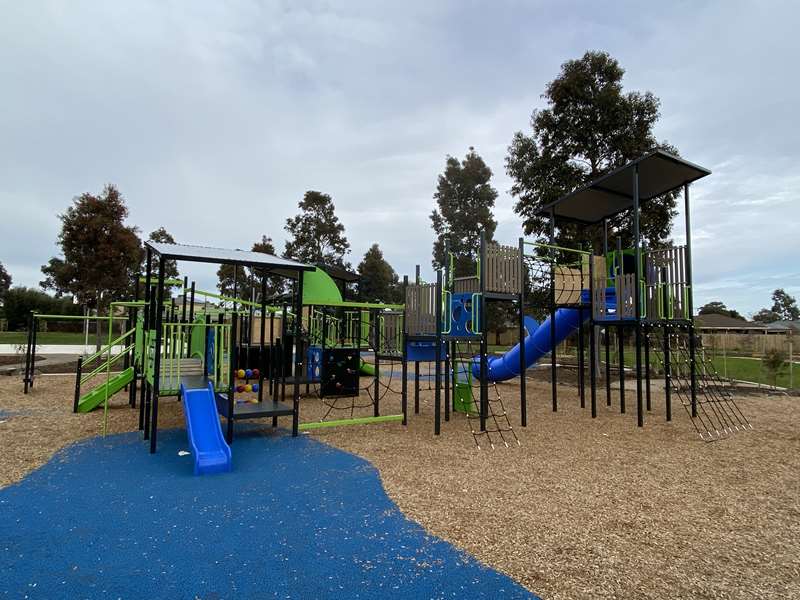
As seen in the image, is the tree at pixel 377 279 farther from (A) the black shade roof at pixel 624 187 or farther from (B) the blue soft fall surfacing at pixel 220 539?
(B) the blue soft fall surfacing at pixel 220 539

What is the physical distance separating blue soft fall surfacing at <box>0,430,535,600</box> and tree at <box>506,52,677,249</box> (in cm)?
1409

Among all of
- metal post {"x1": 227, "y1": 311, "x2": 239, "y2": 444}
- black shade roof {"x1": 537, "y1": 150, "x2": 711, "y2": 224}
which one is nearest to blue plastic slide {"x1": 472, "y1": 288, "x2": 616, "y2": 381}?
black shade roof {"x1": 537, "y1": 150, "x2": 711, "y2": 224}

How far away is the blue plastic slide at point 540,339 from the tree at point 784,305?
383ft

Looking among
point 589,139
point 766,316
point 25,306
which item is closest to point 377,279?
point 589,139

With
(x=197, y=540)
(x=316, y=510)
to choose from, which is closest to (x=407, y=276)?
(x=316, y=510)

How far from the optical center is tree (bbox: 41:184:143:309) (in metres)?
19.3

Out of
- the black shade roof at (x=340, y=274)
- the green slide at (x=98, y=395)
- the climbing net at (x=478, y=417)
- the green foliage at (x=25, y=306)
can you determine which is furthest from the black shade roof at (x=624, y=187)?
the green foliage at (x=25, y=306)

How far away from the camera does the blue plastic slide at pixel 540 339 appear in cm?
1141

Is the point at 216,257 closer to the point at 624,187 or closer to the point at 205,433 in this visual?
the point at 205,433

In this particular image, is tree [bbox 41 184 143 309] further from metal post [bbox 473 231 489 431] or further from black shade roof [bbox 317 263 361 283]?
metal post [bbox 473 231 489 431]

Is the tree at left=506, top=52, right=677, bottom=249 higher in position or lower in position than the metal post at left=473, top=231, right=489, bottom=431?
higher

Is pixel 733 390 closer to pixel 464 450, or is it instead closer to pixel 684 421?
pixel 684 421

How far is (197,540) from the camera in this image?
13.0 ft

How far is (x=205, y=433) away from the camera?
21.7 feet
